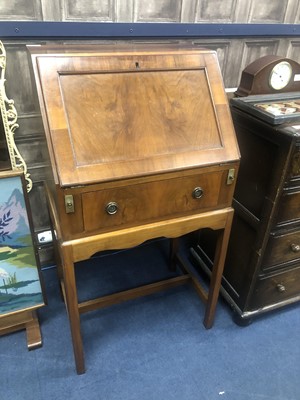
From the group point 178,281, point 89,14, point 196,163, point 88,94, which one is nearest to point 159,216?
point 196,163

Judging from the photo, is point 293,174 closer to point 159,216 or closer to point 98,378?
point 159,216

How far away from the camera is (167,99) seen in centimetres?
117

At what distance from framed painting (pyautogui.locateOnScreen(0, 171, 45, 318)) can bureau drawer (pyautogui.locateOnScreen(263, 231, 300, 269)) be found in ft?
3.33

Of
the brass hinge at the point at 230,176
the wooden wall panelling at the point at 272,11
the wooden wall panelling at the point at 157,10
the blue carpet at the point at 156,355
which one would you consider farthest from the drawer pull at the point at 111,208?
the wooden wall panelling at the point at 272,11

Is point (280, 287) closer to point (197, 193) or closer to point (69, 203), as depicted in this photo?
point (197, 193)

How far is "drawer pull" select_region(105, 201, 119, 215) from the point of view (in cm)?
111

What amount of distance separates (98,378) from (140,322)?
13.6 inches

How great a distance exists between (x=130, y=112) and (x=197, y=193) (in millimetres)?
367

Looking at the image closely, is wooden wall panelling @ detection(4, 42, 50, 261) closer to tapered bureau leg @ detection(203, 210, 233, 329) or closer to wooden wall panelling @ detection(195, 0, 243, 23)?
tapered bureau leg @ detection(203, 210, 233, 329)

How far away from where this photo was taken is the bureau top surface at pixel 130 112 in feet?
3.36

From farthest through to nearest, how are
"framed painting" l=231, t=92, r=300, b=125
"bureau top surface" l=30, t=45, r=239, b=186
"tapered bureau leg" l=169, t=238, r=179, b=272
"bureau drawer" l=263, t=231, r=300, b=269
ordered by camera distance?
1. "tapered bureau leg" l=169, t=238, r=179, b=272
2. "bureau drawer" l=263, t=231, r=300, b=269
3. "framed painting" l=231, t=92, r=300, b=125
4. "bureau top surface" l=30, t=45, r=239, b=186

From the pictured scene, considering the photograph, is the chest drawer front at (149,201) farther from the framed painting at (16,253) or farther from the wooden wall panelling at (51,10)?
the wooden wall panelling at (51,10)

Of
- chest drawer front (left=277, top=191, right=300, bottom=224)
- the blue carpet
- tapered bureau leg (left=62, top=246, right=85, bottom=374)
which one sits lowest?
the blue carpet

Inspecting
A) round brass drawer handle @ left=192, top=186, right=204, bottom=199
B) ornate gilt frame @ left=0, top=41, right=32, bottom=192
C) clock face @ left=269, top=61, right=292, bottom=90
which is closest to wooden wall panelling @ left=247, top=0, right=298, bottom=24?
clock face @ left=269, top=61, right=292, bottom=90
